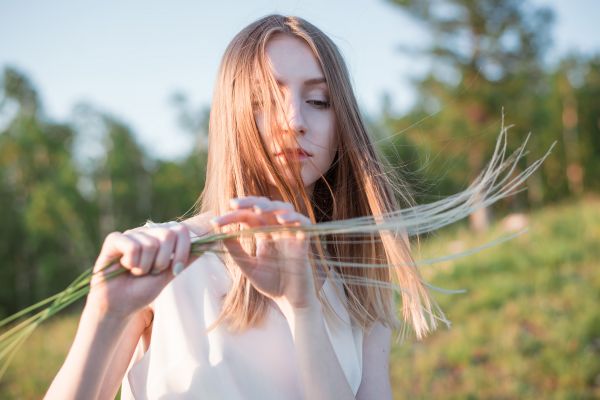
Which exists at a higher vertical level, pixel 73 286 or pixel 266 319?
pixel 73 286

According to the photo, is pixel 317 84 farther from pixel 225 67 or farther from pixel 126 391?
pixel 126 391

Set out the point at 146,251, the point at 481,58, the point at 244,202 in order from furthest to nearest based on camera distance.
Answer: the point at 481,58, the point at 244,202, the point at 146,251

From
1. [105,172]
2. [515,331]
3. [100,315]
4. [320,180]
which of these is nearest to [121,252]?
[100,315]

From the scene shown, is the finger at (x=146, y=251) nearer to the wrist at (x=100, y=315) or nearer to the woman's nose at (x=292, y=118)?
the wrist at (x=100, y=315)

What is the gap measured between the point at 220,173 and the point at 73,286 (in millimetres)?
766

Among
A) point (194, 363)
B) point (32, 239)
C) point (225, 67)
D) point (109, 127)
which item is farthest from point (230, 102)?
point (32, 239)

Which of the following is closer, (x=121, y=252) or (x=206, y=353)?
(x=121, y=252)

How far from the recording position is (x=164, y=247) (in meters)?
1.14

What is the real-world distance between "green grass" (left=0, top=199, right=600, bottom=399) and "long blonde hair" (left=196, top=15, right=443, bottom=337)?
8.07 ft

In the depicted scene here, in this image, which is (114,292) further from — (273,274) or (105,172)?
(105,172)

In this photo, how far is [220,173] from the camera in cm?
185

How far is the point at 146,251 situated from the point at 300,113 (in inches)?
31.1

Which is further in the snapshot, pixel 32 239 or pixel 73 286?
pixel 32 239

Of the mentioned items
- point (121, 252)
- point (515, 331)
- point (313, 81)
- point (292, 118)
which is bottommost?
point (515, 331)
